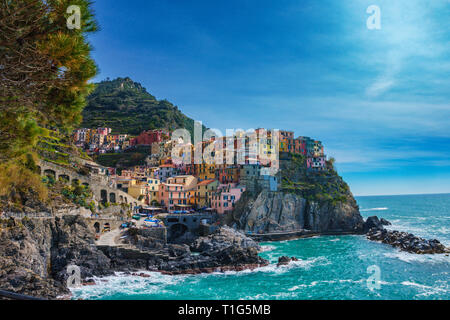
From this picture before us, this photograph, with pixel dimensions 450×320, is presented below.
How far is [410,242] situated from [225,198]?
29323 mm

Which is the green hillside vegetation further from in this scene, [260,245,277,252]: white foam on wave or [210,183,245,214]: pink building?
[260,245,277,252]: white foam on wave

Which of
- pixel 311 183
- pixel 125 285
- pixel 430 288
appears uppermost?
pixel 311 183

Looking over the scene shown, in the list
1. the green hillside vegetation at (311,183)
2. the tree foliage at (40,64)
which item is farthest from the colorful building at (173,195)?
the tree foliage at (40,64)

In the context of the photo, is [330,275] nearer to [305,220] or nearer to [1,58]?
[305,220]

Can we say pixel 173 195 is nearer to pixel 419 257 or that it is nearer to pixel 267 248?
pixel 267 248

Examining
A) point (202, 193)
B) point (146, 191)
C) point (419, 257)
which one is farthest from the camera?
point (146, 191)

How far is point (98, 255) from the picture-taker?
92.3 ft

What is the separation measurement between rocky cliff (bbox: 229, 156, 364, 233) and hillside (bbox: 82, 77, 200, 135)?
63.2 m

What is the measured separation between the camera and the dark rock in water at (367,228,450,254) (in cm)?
3734

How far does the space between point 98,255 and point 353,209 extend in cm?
5002

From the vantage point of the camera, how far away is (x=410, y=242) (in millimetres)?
40125

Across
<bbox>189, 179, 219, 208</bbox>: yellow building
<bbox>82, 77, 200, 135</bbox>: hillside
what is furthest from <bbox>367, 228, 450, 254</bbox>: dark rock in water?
<bbox>82, 77, 200, 135</bbox>: hillside

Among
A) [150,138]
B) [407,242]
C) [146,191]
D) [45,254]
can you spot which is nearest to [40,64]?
[45,254]
